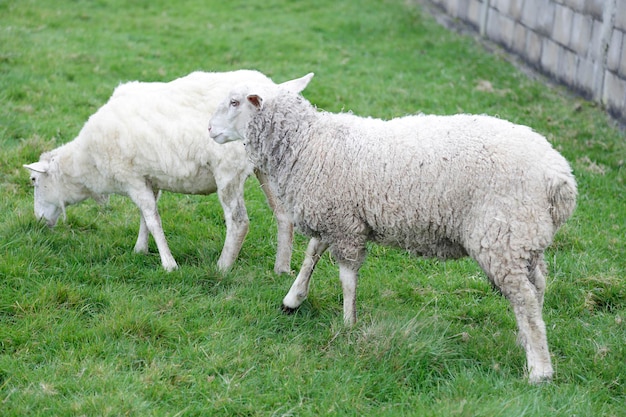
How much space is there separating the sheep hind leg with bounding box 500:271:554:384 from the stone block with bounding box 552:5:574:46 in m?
6.28

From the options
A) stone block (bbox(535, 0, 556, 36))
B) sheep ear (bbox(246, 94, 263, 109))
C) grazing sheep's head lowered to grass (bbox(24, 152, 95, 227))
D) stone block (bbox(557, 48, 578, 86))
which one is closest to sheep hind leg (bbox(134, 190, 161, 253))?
grazing sheep's head lowered to grass (bbox(24, 152, 95, 227))

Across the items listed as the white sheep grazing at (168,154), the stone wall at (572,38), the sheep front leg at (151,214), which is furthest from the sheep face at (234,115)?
the stone wall at (572,38)

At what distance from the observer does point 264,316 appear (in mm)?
5000

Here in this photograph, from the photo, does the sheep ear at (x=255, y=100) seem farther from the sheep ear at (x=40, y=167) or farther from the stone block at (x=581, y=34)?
the stone block at (x=581, y=34)

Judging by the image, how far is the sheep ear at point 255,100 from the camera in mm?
4758

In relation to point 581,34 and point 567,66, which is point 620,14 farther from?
point 567,66

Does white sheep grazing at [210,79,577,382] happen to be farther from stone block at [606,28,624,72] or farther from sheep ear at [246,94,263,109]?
stone block at [606,28,624,72]

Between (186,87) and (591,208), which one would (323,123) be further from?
(591,208)

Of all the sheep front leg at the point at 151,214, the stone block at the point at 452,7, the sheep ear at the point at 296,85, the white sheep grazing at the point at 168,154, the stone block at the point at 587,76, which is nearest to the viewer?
the sheep ear at the point at 296,85

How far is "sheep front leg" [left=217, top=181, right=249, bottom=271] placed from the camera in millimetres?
5639

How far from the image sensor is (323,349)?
4645 millimetres

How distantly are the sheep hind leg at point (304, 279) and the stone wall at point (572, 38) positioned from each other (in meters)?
4.84

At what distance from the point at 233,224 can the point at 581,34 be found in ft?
18.5

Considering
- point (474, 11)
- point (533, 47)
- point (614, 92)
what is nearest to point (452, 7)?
point (474, 11)
